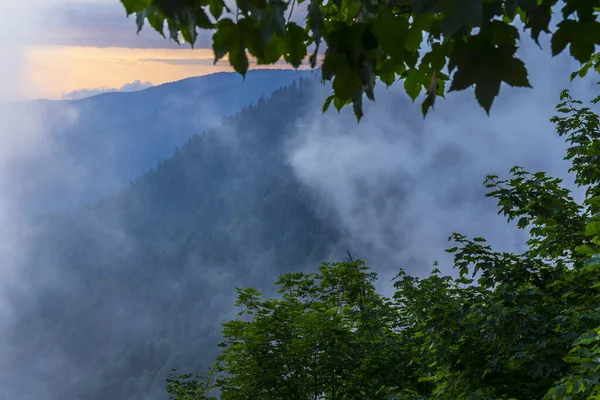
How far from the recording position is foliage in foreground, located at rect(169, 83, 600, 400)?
22.2 feet

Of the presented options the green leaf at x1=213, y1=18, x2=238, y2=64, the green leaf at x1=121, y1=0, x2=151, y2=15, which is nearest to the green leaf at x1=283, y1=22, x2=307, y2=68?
the green leaf at x1=213, y1=18, x2=238, y2=64

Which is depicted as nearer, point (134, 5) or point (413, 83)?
point (134, 5)


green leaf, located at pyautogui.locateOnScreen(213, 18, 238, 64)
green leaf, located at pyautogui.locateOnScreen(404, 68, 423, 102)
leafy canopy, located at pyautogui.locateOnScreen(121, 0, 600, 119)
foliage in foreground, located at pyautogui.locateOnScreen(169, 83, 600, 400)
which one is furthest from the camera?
foliage in foreground, located at pyautogui.locateOnScreen(169, 83, 600, 400)

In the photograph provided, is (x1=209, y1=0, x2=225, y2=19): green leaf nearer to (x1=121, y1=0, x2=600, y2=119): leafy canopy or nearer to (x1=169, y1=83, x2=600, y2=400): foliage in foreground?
(x1=121, y1=0, x2=600, y2=119): leafy canopy

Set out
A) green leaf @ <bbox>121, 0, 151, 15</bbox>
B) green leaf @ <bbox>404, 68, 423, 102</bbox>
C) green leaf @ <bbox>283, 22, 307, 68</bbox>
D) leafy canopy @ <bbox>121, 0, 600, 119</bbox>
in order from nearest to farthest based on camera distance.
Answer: leafy canopy @ <bbox>121, 0, 600, 119</bbox>, green leaf @ <bbox>283, 22, 307, 68</bbox>, green leaf @ <bbox>121, 0, 151, 15</bbox>, green leaf @ <bbox>404, 68, 423, 102</bbox>

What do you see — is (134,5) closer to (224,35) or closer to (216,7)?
(216,7)

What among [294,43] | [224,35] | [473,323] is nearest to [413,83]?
[294,43]

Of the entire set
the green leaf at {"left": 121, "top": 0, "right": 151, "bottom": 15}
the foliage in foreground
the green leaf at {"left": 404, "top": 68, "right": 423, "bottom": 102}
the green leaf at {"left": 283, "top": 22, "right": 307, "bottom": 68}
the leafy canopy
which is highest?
the foliage in foreground

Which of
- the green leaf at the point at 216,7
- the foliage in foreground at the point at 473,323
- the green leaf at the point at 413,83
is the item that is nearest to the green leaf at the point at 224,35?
the green leaf at the point at 216,7

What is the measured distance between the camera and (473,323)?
7500mm

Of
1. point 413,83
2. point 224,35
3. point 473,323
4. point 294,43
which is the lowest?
point 224,35

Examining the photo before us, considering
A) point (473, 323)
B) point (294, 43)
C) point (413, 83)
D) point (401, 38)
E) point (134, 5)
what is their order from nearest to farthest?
point (401, 38) → point (294, 43) → point (134, 5) → point (413, 83) → point (473, 323)

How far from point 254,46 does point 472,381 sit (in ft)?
21.3

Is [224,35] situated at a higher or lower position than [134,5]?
lower
